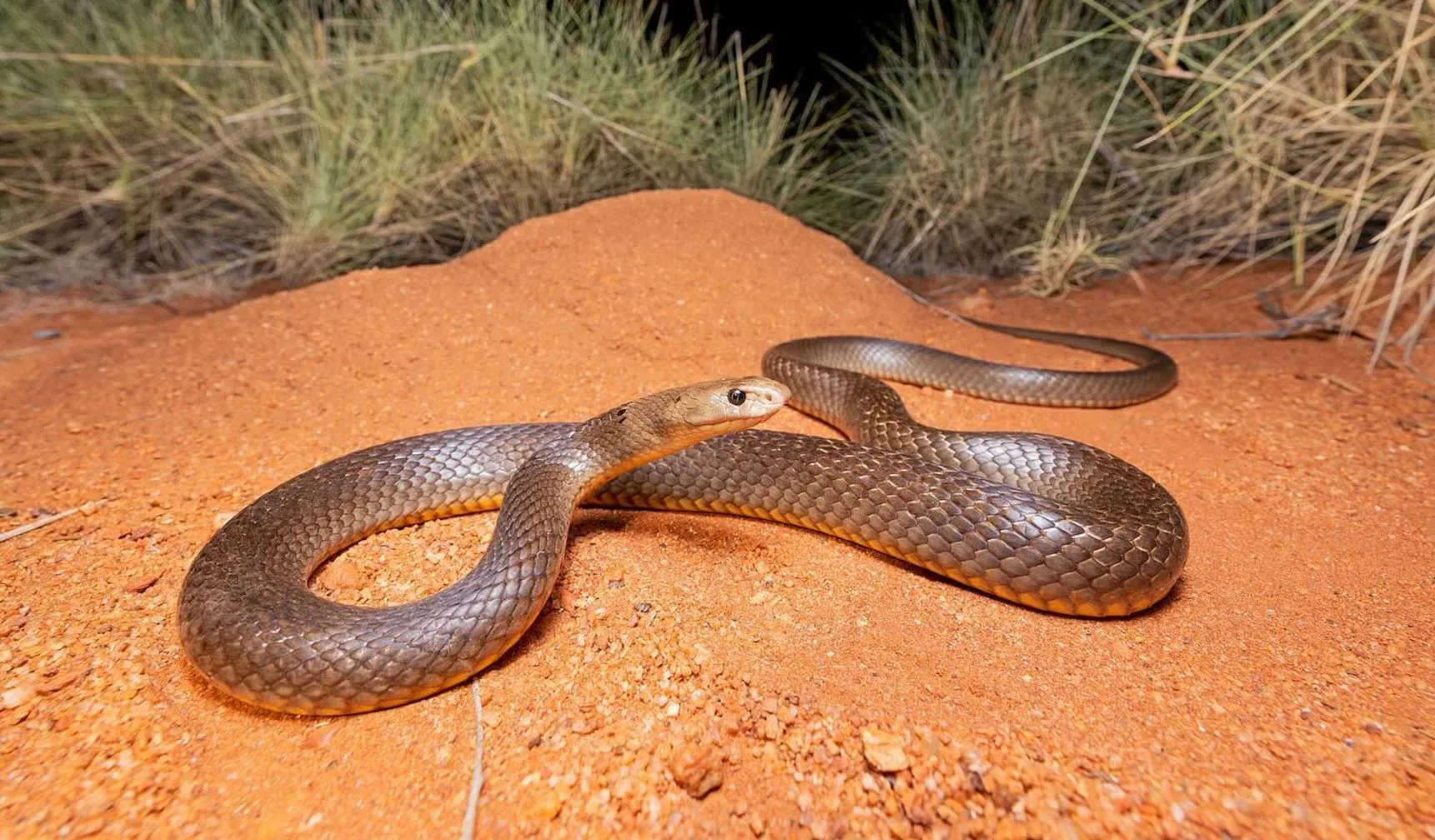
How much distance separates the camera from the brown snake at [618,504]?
203 cm

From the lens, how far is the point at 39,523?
9.04ft

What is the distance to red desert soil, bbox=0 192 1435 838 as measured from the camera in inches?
64.9

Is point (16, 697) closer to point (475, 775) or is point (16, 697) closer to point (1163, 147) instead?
point (475, 775)

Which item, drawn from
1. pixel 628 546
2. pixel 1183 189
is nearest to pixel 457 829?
pixel 628 546

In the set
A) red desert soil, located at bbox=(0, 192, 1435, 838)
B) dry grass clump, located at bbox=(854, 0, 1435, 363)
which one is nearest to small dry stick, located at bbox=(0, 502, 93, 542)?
red desert soil, located at bbox=(0, 192, 1435, 838)

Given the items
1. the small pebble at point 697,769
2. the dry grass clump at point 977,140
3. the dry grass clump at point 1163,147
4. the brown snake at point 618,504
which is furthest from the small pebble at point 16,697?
the dry grass clump at point 977,140

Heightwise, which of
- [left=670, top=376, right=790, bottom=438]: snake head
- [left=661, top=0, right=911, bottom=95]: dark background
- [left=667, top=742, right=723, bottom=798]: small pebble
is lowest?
[left=667, top=742, right=723, bottom=798]: small pebble

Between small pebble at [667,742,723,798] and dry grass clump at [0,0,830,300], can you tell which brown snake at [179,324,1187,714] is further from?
dry grass clump at [0,0,830,300]

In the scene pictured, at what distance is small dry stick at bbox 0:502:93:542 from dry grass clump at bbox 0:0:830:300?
3.03 m

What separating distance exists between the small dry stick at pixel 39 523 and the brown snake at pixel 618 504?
2.89 feet

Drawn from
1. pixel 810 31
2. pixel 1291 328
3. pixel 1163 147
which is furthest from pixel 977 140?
pixel 1291 328

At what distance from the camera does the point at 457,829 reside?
1610 millimetres

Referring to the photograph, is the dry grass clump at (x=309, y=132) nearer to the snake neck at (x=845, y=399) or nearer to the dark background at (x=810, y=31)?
the dark background at (x=810, y=31)

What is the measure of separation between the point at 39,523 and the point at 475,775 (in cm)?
232
